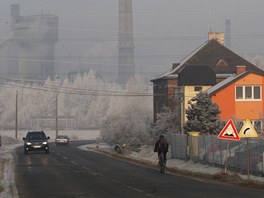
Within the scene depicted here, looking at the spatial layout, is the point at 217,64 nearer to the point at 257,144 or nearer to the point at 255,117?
the point at 255,117

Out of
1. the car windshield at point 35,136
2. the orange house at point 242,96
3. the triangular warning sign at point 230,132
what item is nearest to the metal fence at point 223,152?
the triangular warning sign at point 230,132

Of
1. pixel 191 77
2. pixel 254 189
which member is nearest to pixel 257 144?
pixel 254 189

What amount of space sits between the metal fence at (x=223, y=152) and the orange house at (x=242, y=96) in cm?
2960

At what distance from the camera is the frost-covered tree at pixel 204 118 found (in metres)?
54.9

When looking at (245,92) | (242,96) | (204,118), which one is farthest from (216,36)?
(204,118)

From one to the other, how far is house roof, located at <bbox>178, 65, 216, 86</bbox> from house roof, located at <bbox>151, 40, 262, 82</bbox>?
5.21 meters

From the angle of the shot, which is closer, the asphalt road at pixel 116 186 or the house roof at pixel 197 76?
the asphalt road at pixel 116 186

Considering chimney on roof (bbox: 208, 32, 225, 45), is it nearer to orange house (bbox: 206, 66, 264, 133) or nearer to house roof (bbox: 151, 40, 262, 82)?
house roof (bbox: 151, 40, 262, 82)

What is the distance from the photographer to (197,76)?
89.1m

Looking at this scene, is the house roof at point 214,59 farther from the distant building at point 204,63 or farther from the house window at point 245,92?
the house window at point 245,92

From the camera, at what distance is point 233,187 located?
23375mm

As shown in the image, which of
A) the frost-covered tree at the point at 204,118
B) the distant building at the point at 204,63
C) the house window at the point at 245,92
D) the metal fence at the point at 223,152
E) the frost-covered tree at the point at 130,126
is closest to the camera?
the metal fence at the point at 223,152

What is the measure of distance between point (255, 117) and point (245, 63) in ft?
83.7

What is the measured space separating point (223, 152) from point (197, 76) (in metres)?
56.7
